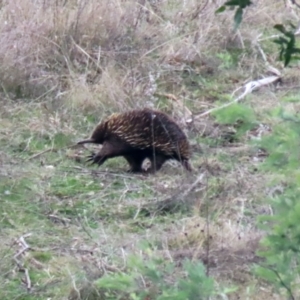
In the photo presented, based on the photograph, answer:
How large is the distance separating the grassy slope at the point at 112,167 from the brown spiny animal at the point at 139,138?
0.43 ft

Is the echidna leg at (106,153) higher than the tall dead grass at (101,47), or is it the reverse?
the tall dead grass at (101,47)

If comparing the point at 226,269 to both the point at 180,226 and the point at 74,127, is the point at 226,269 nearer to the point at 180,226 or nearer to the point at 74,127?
the point at 180,226

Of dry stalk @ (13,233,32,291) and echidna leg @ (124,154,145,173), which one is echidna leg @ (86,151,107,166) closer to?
echidna leg @ (124,154,145,173)

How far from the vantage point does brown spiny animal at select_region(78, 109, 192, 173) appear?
22.9ft

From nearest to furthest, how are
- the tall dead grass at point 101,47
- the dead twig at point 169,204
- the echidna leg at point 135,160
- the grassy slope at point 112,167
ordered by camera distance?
the grassy slope at point 112,167 < the dead twig at point 169,204 < the echidna leg at point 135,160 < the tall dead grass at point 101,47

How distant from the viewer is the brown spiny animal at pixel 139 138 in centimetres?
697

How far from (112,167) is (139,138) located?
33 centimetres

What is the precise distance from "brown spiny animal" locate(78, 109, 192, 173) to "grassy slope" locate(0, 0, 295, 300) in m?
0.13

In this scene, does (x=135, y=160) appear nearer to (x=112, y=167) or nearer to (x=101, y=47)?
(x=112, y=167)

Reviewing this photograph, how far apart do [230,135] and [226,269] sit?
9.27 feet

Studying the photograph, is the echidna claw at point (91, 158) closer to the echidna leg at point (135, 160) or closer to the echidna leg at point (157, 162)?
the echidna leg at point (135, 160)

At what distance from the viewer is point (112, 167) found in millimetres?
7227

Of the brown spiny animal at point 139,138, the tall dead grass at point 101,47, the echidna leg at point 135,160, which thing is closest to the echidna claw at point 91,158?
the brown spiny animal at point 139,138

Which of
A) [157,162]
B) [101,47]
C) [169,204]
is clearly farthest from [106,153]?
[101,47]
